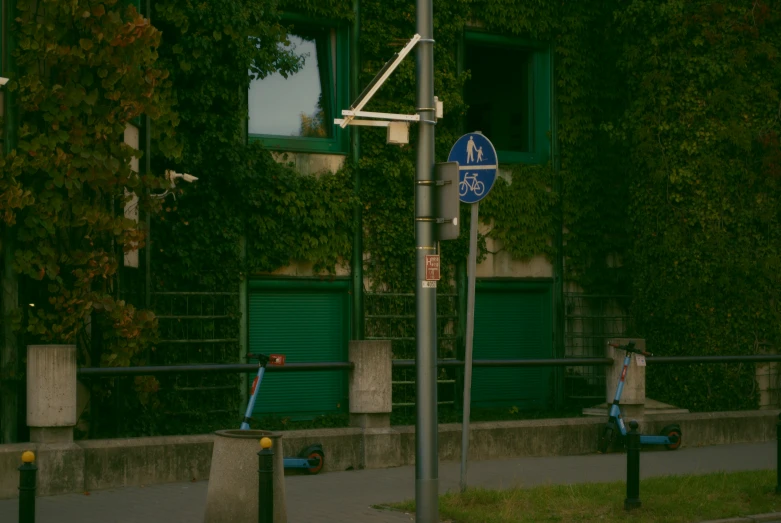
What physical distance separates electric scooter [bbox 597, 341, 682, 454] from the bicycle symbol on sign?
4.74 m

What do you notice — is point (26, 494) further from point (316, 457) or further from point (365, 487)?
point (316, 457)

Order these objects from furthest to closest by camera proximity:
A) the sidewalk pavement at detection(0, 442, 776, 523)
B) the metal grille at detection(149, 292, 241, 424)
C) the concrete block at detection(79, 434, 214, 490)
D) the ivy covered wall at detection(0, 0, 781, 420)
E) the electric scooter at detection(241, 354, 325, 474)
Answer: the ivy covered wall at detection(0, 0, 781, 420)
the metal grille at detection(149, 292, 241, 424)
the electric scooter at detection(241, 354, 325, 474)
the concrete block at detection(79, 434, 214, 490)
the sidewalk pavement at detection(0, 442, 776, 523)

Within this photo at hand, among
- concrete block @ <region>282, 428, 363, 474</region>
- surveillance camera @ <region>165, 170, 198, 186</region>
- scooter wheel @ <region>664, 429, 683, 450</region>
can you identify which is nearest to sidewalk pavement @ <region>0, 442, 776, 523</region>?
scooter wheel @ <region>664, 429, 683, 450</region>

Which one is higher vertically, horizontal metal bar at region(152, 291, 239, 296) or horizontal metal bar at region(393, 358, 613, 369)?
horizontal metal bar at region(152, 291, 239, 296)

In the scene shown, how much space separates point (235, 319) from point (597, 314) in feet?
21.3

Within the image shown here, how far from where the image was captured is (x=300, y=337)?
17875 millimetres

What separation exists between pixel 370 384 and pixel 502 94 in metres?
8.21

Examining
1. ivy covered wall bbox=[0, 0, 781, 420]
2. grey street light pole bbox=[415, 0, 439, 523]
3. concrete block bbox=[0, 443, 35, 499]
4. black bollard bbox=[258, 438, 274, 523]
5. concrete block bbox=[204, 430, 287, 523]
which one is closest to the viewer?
black bollard bbox=[258, 438, 274, 523]

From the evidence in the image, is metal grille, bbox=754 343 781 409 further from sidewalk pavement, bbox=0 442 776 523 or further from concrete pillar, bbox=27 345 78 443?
concrete pillar, bbox=27 345 78 443

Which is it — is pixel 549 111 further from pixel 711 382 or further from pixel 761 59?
pixel 711 382

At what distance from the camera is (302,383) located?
17.9m

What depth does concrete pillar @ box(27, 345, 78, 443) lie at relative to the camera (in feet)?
36.6

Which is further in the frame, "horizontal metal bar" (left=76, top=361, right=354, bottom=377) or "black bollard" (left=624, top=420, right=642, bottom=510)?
"horizontal metal bar" (left=76, top=361, right=354, bottom=377)

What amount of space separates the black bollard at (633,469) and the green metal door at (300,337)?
803 cm
